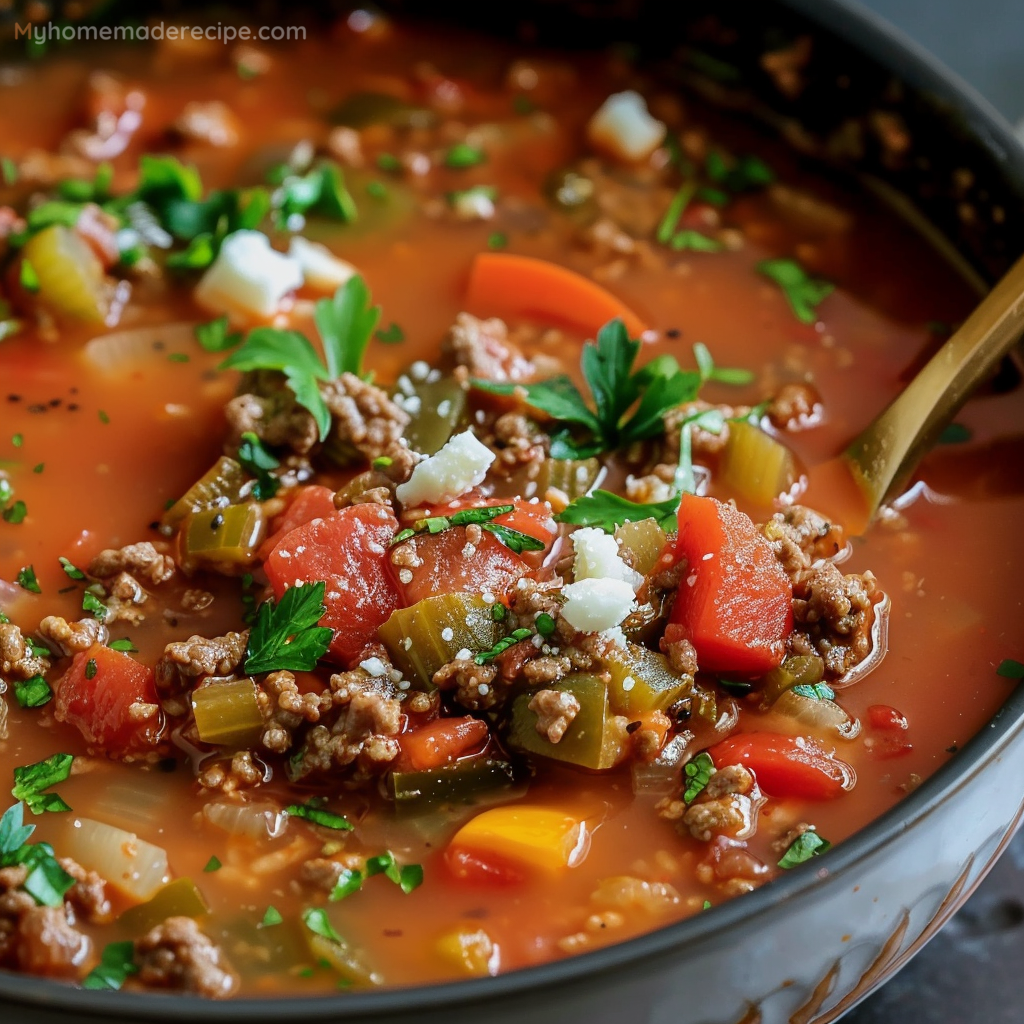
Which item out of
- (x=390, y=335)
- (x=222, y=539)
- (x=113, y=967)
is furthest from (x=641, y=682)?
(x=390, y=335)

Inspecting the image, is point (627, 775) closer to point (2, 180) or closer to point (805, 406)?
point (805, 406)

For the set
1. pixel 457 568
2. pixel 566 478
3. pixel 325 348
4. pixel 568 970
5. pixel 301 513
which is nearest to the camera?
pixel 568 970

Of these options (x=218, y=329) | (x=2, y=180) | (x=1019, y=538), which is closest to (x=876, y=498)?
(x=1019, y=538)

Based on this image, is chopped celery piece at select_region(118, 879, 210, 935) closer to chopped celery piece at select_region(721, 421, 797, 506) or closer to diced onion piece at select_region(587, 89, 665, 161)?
chopped celery piece at select_region(721, 421, 797, 506)

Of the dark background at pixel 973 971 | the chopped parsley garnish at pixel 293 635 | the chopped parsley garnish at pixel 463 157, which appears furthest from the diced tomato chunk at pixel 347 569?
the chopped parsley garnish at pixel 463 157

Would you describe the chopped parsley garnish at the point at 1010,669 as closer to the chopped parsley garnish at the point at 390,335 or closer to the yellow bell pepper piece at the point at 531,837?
the yellow bell pepper piece at the point at 531,837

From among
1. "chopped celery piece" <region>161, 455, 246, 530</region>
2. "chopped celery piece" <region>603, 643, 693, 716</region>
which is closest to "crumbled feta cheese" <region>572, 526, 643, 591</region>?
"chopped celery piece" <region>603, 643, 693, 716</region>

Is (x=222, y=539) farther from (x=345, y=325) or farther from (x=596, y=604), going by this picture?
(x=596, y=604)
